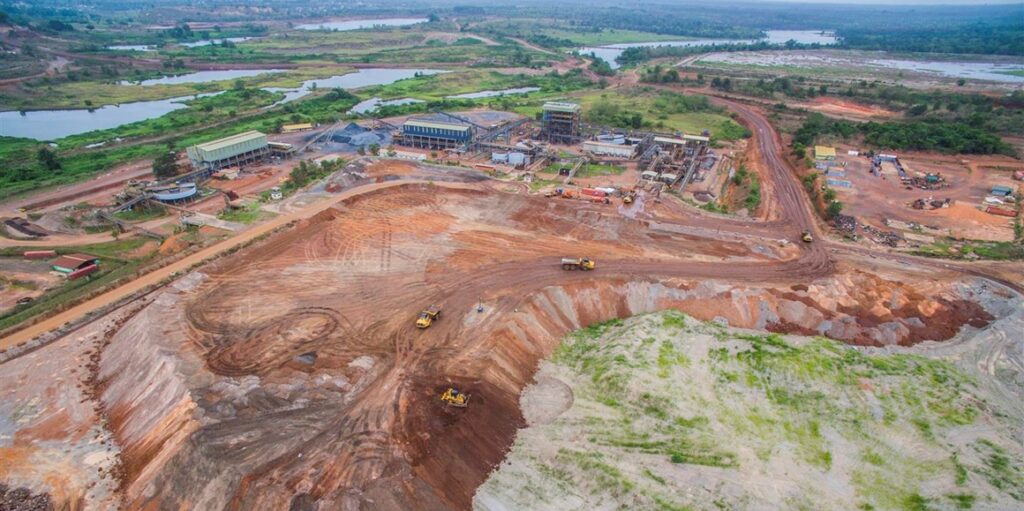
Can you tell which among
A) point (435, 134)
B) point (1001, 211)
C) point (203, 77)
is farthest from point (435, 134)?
point (203, 77)

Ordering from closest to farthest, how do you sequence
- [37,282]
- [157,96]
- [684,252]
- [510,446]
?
1. [510,446]
2. [37,282]
3. [684,252]
4. [157,96]

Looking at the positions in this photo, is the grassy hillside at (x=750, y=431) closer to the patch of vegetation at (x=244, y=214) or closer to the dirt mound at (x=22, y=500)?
the dirt mound at (x=22, y=500)

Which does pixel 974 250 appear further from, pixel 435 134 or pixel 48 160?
pixel 48 160

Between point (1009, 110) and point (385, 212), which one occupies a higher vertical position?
point (1009, 110)

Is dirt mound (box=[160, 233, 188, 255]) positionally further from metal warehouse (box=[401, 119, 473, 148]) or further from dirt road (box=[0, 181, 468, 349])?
metal warehouse (box=[401, 119, 473, 148])

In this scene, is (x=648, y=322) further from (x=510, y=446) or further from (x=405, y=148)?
(x=405, y=148)

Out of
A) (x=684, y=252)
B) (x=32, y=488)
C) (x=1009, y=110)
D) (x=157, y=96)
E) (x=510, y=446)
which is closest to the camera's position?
(x=32, y=488)

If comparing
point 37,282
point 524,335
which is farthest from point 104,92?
point 524,335

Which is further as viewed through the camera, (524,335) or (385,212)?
(385,212)

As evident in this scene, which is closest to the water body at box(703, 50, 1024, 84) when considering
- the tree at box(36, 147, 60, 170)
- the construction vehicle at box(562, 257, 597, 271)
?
the construction vehicle at box(562, 257, 597, 271)
